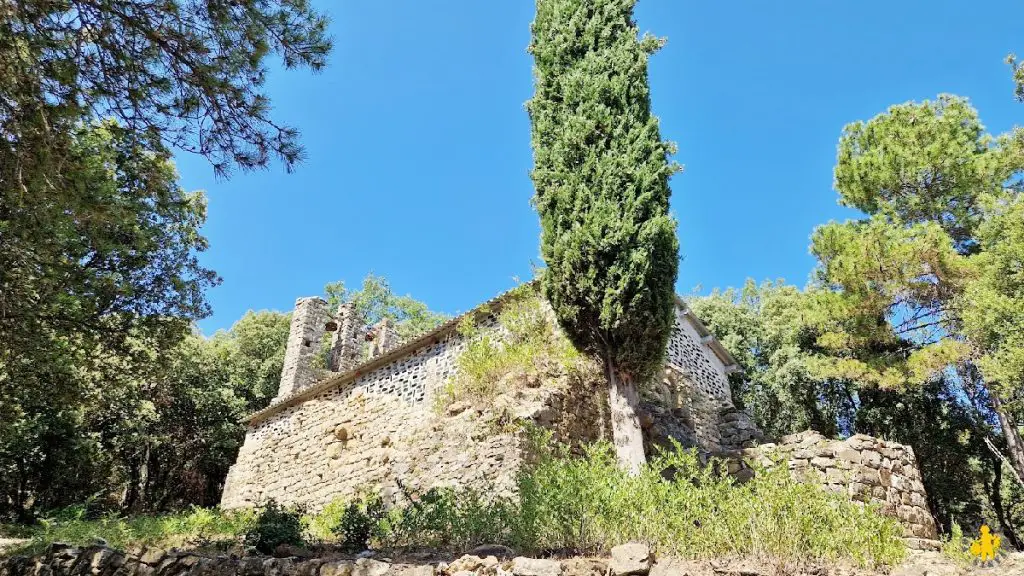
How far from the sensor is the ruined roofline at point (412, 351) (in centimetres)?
1138

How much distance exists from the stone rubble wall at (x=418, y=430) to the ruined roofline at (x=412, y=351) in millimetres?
121

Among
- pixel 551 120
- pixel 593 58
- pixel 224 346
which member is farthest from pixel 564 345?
pixel 224 346

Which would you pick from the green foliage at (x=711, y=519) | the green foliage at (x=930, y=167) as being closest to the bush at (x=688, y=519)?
the green foliage at (x=711, y=519)

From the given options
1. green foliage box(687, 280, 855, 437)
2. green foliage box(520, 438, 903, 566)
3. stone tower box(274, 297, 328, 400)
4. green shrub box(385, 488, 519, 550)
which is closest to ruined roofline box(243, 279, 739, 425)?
stone tower box(274, 297, 328, 400)

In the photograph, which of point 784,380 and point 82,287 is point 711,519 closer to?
point 82,287

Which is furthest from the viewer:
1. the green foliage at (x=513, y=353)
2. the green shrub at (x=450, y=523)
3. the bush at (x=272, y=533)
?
the green foliage at (x=513, y=353)

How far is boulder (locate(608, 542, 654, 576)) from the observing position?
421 centimetres

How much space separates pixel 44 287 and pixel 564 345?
747 centimetres

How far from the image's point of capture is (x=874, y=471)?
8.47 m

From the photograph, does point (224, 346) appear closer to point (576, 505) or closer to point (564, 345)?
point (564, 345)

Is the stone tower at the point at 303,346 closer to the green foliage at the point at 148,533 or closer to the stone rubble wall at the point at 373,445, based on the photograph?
the stone rubble wall at the point at 373,445

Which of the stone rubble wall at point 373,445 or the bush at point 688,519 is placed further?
the stone rubble wall at point 373,445

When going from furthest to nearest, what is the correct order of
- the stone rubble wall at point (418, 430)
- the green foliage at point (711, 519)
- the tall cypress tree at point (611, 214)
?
the stone rubble wall at point (418, 430), the tall cypress tree at point (611, 214), the green foliage at point (711, 519)

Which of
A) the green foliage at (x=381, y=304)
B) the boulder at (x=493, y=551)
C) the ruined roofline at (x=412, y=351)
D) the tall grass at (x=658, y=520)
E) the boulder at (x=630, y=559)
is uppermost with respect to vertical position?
the green foliage at (x=381, y=304)
